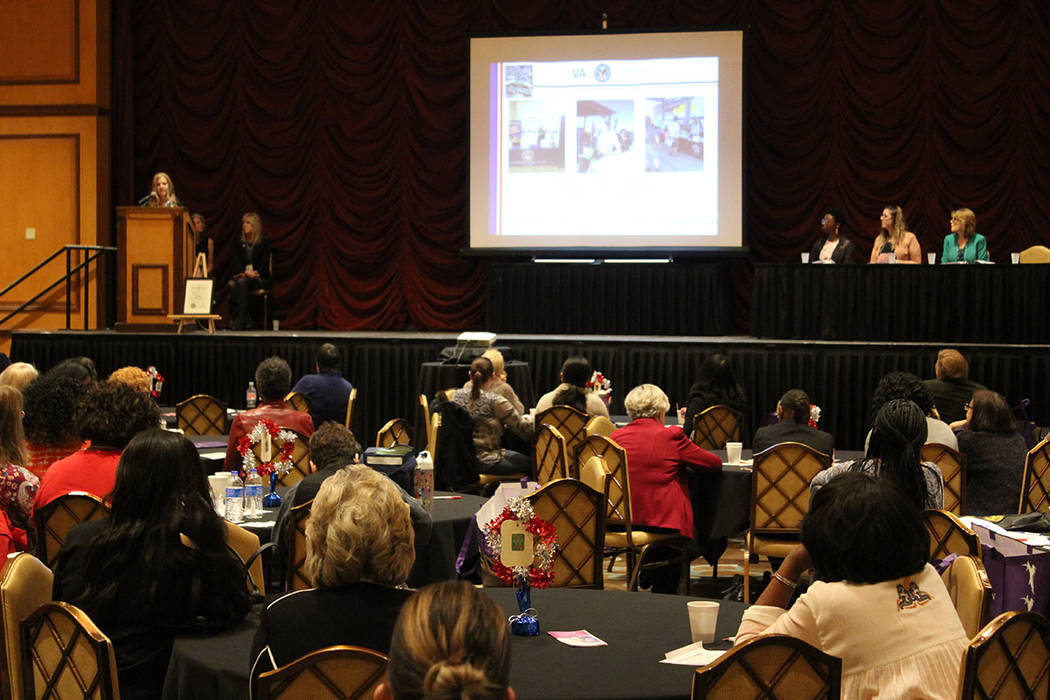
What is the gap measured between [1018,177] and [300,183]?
8.24m

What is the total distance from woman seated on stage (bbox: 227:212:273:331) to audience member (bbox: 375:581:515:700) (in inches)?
503

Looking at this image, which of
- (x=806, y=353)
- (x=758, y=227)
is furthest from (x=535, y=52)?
(x=806, y=353)

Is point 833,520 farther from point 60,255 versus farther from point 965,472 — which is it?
point 60,255

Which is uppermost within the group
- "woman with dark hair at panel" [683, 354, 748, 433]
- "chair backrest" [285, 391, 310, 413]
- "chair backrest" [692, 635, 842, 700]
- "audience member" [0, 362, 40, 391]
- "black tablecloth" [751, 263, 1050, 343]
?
"black tablecloth" [751, 263, 1050, 343]

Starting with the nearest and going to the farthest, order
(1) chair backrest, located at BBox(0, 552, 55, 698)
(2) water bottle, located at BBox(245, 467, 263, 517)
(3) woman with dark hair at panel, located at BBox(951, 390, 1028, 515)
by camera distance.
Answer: (1) chair backrest, located at BBox(0, 552, 55, 698) → (2) water bottle, located at BBox(245, 467, 263, 517) → (3) woman with dark hair at panel, located at BBox(951, 390, 1028, 515)

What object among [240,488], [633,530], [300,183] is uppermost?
[300,183]

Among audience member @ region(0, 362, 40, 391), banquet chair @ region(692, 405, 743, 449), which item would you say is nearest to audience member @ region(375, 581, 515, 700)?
audience member @ region(0, 362, 40, 391)

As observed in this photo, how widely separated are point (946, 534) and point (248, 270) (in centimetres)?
1150

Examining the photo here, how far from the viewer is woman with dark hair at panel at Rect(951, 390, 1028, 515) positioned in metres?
6.02

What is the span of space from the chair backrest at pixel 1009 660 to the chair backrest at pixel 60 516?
2702 millimetres

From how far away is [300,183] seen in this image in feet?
49.4

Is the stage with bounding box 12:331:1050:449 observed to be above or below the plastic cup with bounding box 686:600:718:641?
above

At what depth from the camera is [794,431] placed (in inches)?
258

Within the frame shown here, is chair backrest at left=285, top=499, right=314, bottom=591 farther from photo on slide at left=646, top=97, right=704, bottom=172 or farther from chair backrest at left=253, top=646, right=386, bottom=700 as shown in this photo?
photo on slide at left=646, top=97, right=704, bottom=172
